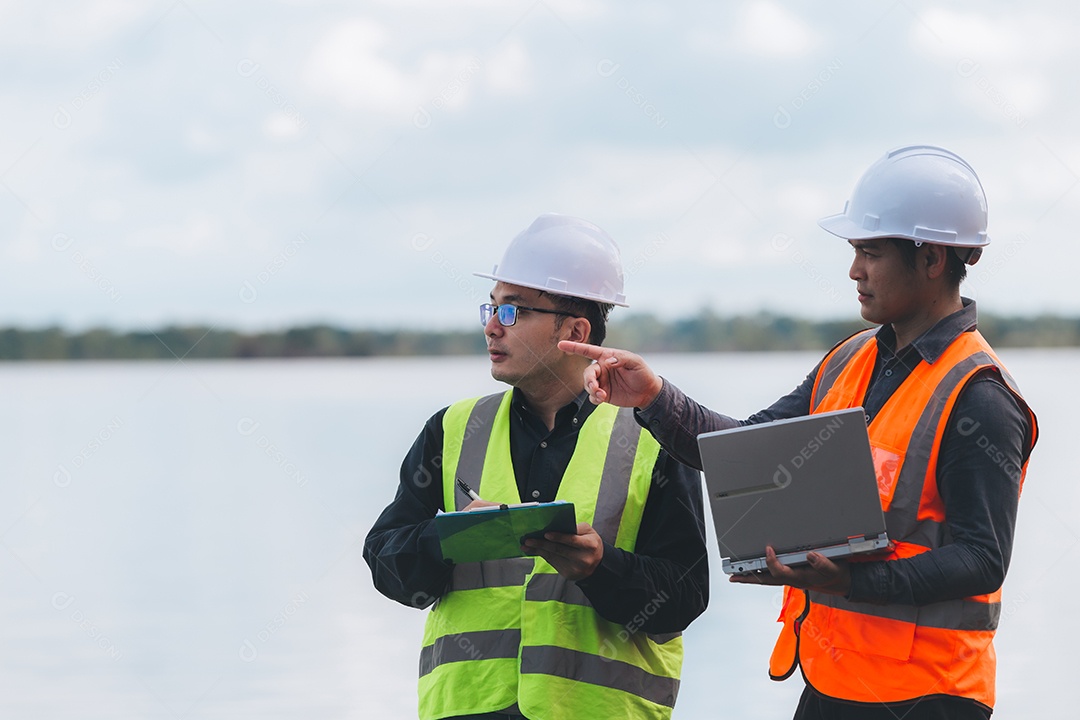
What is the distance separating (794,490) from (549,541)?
0.55 m

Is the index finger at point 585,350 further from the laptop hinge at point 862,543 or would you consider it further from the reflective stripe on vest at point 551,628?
the laptop hinge at point 862,543

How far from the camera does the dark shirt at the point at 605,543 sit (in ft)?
9.28

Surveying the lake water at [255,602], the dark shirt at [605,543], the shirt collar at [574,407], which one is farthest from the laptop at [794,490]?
the lake water at [255,602]

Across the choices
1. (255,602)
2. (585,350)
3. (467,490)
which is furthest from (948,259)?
(255,602)

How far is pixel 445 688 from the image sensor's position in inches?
115

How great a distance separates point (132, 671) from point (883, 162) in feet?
16.6

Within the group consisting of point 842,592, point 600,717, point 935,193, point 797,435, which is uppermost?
point 935,193

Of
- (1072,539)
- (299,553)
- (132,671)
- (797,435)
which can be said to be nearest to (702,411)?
(797,435)

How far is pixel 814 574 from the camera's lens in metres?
2.55

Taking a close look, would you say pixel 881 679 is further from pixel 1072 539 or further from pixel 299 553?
pixel 1072 539

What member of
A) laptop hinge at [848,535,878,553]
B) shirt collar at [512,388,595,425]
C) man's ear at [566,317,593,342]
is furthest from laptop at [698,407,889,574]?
man's ear at [566,317,593,342]

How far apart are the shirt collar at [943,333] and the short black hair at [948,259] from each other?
2.8 inches

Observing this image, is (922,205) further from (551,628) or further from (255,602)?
(255,602)

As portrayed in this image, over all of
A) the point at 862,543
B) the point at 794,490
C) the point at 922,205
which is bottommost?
the point at 862,543
